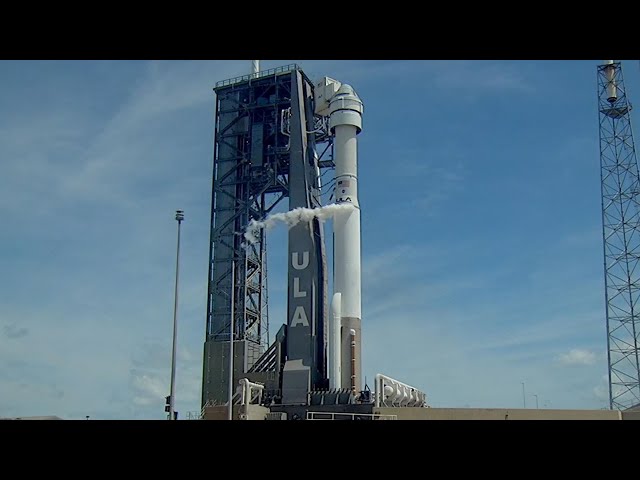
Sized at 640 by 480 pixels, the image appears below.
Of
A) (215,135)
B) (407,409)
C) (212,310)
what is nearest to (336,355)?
(407,409)

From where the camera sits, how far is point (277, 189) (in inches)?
2842

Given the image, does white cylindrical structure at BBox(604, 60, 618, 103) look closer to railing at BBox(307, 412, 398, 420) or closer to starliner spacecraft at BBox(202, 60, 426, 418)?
starliner spacecraft at BBox(202, 60, 426, 418)

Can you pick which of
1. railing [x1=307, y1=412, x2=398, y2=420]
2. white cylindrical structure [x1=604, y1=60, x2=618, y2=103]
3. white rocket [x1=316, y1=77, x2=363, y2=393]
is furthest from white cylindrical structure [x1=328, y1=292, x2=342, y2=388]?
white cylindrical structure [x1=604, y1=60, x2=618, y2=103]

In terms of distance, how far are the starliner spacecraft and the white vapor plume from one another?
9.5 inches

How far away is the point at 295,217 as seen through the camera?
64.4 m

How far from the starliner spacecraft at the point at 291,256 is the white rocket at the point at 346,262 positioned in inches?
3.3

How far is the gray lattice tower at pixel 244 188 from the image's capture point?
6912 cm

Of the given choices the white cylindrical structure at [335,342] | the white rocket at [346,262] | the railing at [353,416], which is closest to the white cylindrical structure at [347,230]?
the white rocket at [346,262]

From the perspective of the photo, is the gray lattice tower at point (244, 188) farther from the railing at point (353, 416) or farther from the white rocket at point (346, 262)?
the railing at point (353, 416)
